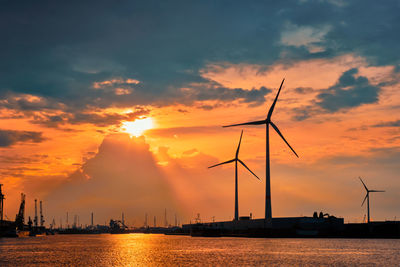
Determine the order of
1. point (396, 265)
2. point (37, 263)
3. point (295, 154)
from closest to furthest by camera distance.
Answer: point (396, 265) < point (37, 263) < point (295, 154)

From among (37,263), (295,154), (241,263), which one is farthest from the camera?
(295,154)

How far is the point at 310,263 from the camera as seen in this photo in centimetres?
12644

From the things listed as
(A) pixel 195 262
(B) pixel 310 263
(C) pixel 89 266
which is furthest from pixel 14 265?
(B) pixel 310 263

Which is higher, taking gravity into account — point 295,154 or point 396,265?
point 295,154

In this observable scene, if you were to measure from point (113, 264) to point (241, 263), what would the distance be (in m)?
32.5

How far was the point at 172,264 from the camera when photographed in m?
129

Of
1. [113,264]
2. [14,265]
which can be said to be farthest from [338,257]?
[14,265]

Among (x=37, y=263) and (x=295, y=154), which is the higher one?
(x=295, y=154)

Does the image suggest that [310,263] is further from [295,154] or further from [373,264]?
[295,154]

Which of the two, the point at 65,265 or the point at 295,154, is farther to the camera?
the point at 295,154

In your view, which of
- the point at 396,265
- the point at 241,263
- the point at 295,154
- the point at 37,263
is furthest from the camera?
the point at 295,154

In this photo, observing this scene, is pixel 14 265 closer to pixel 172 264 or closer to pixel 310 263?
pixel 172 264

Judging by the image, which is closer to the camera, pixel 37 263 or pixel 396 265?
pixel 396 265

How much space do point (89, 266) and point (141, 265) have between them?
12638 mm
